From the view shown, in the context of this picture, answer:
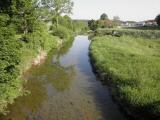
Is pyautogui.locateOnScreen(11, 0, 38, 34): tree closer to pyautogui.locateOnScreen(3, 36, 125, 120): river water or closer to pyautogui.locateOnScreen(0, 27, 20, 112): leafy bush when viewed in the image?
pyautogui.locateOnScreen(3, 36, 125, 120): river water

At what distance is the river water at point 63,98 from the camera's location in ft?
48.6

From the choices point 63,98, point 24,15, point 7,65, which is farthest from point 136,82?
point 24,15

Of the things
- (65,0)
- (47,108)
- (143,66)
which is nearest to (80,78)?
(143,66)

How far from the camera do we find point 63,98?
1780 cm

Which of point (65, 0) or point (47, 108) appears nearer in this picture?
point (47, 108)

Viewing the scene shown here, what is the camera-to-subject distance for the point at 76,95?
1845cm

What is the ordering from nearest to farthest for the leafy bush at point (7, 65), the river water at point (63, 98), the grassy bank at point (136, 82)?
the grassy bank at point (136, 82) < the leafy bush at point (7, 65) < the river water at point (63, 98)

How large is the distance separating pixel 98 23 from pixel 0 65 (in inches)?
3907

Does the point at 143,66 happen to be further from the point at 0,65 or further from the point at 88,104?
the point at 0,65

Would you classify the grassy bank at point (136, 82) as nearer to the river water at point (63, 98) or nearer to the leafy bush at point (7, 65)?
the river water at point (63, 98)

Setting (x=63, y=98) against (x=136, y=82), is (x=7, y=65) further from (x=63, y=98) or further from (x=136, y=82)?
(x=136, y=82)

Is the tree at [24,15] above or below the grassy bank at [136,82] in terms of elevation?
above

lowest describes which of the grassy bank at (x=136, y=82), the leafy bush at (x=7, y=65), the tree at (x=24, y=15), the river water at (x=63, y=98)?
the river water at (x=63, y=98)

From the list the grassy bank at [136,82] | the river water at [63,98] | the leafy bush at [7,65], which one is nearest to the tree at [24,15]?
the river water at [63,98]
